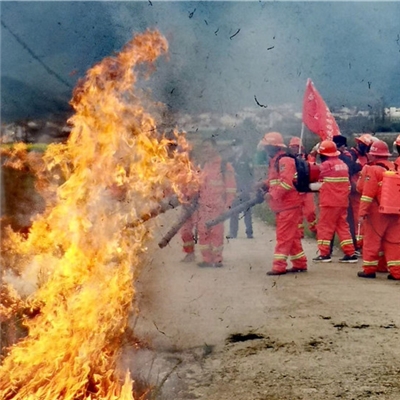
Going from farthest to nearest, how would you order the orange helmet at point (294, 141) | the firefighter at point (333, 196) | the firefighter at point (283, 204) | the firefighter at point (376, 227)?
the orange helmet at point (294, 141) < the firefighter at point (333, 196) < the firefighter at point (283, 204) < the firefighter at point (376, 227)

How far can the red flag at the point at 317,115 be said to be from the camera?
8.94 m

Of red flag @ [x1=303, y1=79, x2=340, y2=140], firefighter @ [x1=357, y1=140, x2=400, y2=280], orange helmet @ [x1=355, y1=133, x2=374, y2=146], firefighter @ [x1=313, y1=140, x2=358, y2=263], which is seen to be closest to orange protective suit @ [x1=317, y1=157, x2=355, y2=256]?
firefighter @ [x1=313, y1=140, x2=358, y2=263]

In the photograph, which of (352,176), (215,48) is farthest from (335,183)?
(215,48)

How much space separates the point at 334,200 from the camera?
28.1 feet

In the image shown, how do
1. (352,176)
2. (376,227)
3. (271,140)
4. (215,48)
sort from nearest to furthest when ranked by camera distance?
(215,48) < (376,227) < (271,140) < (352,176)

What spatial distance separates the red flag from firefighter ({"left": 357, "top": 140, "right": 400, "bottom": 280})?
160 centimetres

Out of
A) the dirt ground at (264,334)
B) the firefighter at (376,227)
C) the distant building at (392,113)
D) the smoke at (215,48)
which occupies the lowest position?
the dirt ground at (264,334)

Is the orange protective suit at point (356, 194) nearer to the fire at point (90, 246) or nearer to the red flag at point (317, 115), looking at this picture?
the red flag at point (317, 115)

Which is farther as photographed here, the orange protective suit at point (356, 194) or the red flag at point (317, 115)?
the orange protective suit at point (356, 194)

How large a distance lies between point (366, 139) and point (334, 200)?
148 cm

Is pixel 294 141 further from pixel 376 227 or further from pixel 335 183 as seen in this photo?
pixel 376 227

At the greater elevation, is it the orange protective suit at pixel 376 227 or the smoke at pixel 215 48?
the smoke at pixel 215 48

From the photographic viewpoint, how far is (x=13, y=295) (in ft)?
14.1

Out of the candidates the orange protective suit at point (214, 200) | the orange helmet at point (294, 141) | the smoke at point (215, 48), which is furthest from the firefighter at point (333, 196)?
the smoke at point (215, 48)
